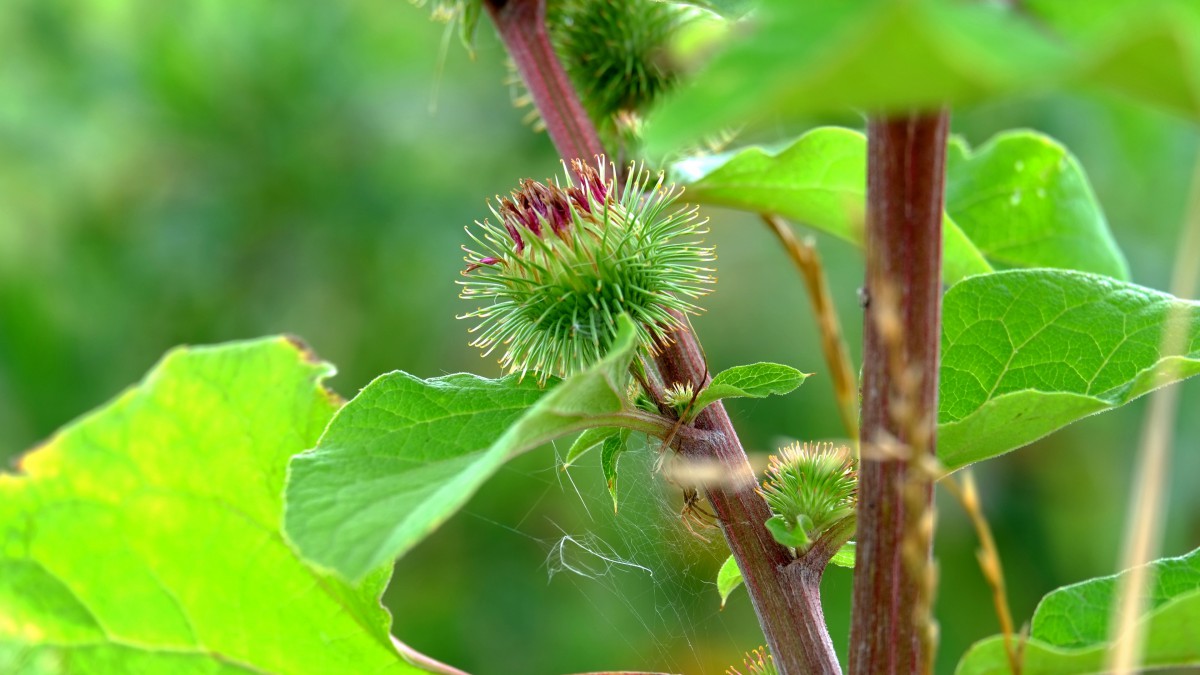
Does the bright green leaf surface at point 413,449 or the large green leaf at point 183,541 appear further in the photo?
the large green leaf at point 183,541

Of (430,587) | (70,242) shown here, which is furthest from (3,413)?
(430,587)

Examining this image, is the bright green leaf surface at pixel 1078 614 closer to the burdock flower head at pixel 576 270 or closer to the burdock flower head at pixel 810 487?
→ the burdock flower head at pixel 810 487

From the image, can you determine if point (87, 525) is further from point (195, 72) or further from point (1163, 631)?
point (195, 72)

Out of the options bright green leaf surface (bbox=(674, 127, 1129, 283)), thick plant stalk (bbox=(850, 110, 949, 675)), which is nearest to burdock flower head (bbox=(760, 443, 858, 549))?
thick plant stalk (bbox=(850, 110, 949, 675))

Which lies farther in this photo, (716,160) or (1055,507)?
(1055,507)

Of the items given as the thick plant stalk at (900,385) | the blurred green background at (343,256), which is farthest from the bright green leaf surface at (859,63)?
the blurred green background at (343,256)

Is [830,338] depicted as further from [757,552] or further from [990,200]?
[990,200]

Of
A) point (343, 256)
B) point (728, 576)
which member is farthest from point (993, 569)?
point (343, 256)
